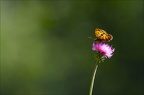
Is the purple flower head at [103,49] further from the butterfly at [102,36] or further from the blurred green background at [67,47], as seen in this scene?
the blurred green background at [67,47]

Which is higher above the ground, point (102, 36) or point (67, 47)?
point (67, 47)

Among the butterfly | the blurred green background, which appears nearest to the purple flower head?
the butterfly

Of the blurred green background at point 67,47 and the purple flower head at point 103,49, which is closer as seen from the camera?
the purple flower head at point 103,49

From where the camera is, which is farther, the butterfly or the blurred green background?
the blurred green background

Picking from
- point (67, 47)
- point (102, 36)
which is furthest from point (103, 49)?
point (67, 47)

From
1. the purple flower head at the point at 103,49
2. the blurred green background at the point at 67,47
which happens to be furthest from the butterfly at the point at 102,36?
the blurred green background at the point at 67,47

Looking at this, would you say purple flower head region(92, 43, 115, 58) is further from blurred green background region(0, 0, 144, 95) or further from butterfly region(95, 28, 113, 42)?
blurred green background region(0, 0, 144, 95)

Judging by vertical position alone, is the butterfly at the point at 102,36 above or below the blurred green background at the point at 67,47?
below

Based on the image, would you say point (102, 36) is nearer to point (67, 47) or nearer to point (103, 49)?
point (103, 49)
